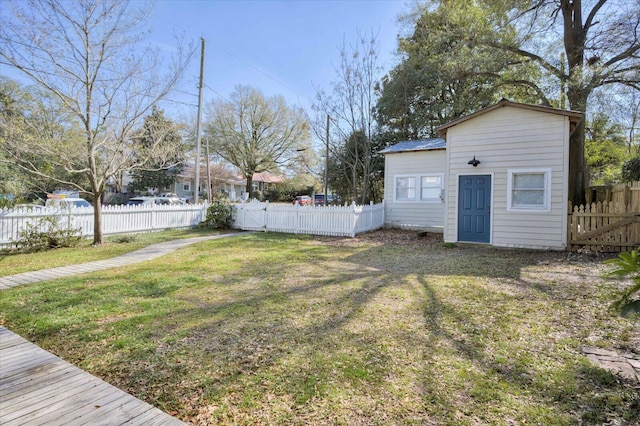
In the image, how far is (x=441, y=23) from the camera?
56.3ft

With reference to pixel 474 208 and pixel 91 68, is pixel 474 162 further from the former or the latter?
pixel 91 68

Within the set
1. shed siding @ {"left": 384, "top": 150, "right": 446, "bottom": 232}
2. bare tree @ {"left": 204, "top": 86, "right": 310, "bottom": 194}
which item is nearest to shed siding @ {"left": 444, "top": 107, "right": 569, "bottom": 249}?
shed siding @ {"left": 384, "top": 150, "right": 446, "bottom": 232}

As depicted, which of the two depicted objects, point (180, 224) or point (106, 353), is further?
point (180, 224)

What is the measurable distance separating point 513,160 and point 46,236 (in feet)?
41.8

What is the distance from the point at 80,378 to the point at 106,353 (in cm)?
45

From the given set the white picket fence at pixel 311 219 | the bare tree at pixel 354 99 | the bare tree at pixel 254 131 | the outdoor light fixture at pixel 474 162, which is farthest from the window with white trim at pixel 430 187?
the bare tree at pixel 254 131

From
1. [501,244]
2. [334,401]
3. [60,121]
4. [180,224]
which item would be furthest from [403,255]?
[60,121]

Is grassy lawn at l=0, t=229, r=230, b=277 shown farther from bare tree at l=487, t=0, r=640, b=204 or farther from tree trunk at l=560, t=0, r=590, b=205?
bare tree at l=487, t=0, r=640, b=204

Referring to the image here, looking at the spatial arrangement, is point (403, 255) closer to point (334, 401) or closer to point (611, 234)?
point (611, 234)

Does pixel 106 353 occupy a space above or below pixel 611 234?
below

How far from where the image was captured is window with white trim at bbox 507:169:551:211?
28.6 feet

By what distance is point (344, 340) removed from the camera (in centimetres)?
334

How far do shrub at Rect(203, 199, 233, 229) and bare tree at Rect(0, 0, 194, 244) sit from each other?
164 inches

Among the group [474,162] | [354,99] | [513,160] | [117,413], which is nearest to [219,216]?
[354,99]
